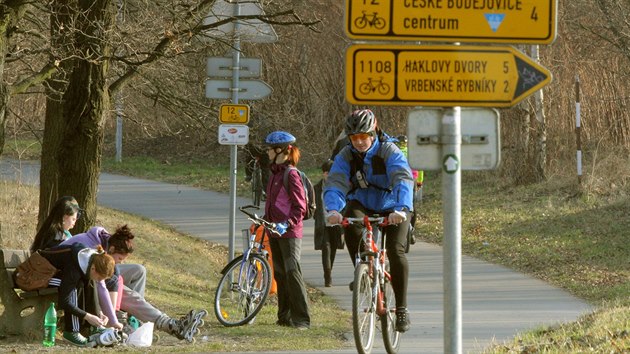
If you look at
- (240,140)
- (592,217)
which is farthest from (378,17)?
(592,217)

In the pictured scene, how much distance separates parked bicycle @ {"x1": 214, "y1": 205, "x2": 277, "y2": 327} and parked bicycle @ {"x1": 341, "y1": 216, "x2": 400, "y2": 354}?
2565mm

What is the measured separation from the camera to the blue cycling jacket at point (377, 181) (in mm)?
10367

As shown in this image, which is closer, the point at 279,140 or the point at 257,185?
the point at 279,140

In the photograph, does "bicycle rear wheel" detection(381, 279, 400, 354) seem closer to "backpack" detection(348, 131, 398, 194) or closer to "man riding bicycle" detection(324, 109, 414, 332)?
"man riding bicycle" detection(324, 109, 414, 332)

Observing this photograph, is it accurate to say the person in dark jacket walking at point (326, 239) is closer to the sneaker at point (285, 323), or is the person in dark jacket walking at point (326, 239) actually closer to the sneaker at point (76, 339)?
the sneaker at point (285, 323)

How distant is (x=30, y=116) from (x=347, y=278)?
50.2ft

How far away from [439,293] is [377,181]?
210 inches

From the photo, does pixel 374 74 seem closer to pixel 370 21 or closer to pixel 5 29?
pixel 370 21

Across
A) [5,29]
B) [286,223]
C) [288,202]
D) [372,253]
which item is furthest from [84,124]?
[372,253]

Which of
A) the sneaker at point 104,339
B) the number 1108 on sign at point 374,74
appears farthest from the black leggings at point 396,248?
the number 1108 on sign at point 374,74

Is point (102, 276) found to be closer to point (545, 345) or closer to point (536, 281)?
point (545, 345)

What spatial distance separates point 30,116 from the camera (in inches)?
1218

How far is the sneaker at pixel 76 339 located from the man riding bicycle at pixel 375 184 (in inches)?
90.7

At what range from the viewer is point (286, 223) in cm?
1308
